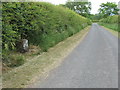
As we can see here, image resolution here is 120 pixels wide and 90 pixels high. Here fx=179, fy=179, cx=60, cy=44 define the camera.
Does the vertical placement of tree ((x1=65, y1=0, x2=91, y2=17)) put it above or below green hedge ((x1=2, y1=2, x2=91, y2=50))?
above

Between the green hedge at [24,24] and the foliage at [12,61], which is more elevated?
the green hedge at [24,24]

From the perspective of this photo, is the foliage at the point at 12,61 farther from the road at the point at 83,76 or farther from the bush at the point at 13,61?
the road at the point at 83,76

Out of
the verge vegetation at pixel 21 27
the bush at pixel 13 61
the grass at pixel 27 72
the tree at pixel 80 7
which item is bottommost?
the grass at pixel 27 72

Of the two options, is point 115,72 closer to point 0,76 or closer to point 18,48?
point 0,76

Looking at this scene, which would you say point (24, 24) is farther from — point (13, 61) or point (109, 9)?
point (109, 9)

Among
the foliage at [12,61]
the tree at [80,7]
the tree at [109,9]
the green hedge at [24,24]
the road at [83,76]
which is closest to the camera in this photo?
the road at [83,76]

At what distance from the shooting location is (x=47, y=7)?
12.3 metres

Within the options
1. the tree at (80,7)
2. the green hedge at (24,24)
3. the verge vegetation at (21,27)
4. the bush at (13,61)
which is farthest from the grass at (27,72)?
the tree at (80,7)

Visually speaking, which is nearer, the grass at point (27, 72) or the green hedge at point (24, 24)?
the grass at point (27, 72)

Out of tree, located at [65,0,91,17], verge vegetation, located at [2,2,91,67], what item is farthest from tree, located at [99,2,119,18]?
verge vegetation, located at [2,2,91,67]

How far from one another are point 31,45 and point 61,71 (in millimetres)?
4046

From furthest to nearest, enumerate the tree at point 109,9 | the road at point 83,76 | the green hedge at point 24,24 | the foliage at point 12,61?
the tree at point 109,9, the foliage at point 12,61, the green hedge at point 24,24, the road at point 83,76

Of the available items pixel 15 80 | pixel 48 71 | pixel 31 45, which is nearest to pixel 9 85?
pixel 15 80

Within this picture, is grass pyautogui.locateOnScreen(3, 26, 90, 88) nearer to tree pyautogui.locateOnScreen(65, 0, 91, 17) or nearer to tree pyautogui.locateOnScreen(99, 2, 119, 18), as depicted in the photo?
tree pyautogui.locateOnScreen(65, 0, 91, 17)
